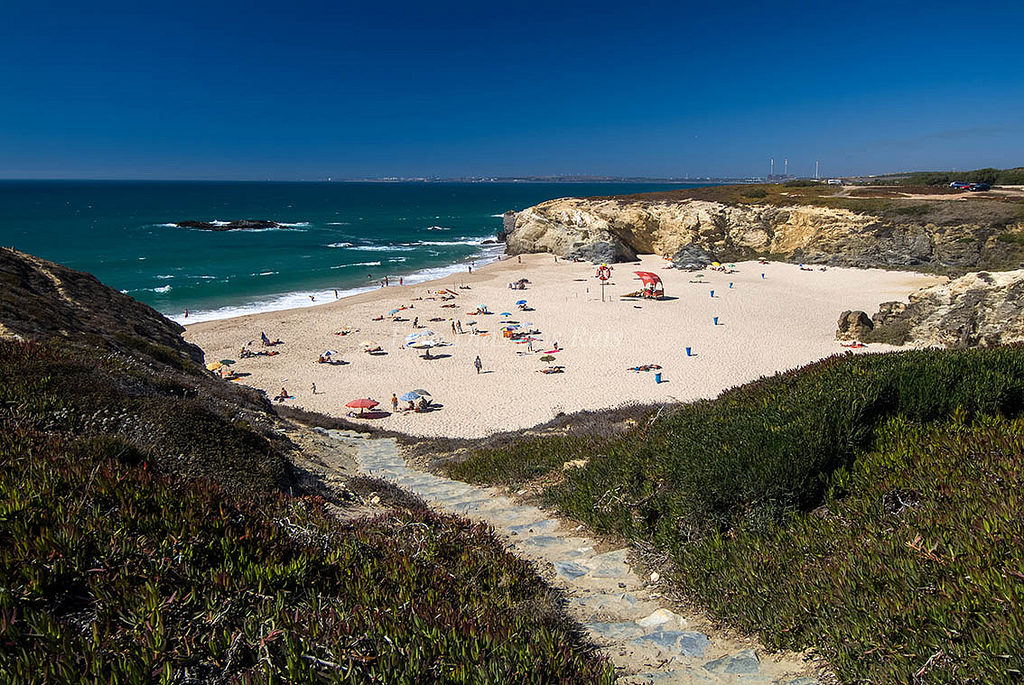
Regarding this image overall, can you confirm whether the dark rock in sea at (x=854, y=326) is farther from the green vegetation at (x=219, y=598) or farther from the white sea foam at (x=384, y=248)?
the white sea foam at (x=384, y=248)

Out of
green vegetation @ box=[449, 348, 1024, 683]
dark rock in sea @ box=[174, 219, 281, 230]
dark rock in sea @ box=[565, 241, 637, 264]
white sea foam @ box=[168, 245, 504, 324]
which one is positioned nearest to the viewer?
green vegetation @ box=[449, 348, 1024, 683]

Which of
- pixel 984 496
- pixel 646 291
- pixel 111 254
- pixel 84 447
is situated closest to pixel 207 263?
pixel 111 254

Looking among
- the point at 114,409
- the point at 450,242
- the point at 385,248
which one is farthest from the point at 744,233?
the point at 114,409

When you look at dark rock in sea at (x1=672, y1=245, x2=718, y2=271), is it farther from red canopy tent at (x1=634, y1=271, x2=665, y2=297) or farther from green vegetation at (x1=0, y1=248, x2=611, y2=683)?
green vegetation at (x1=0, y1=248, x2=611, y2=683)

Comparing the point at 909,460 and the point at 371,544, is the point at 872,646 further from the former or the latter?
the point at 371,544

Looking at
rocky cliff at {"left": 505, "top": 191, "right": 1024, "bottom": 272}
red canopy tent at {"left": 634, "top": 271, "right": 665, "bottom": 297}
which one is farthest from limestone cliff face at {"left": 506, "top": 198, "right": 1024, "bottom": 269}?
red canopy tent at {"left": 634, "top": 271, "right": 665, "bottom": 297}

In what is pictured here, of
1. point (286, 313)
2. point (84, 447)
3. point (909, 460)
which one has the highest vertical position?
point (84, 447)

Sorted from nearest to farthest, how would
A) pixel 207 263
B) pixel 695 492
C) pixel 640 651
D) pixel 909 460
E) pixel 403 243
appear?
pixel 640 651, pixel 909 460, pixel 695 492, pixel 207 263, pixel 403 243
